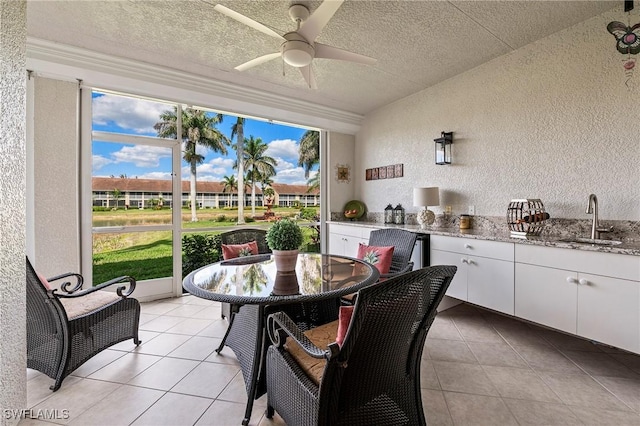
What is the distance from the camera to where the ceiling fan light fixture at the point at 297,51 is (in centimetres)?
218

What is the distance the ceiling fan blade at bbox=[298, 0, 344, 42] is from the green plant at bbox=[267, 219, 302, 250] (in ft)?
4.73

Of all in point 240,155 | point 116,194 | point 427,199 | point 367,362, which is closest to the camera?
point 367,362

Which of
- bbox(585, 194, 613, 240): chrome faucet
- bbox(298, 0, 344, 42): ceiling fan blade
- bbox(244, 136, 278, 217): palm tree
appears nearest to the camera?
bbox(298, 0, 344, 42): ceiling fan blade

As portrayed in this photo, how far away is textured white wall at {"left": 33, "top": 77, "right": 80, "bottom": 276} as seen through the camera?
2906 mm

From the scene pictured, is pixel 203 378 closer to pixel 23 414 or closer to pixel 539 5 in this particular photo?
pixel 23 414

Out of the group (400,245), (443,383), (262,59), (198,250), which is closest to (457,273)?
(400,245)

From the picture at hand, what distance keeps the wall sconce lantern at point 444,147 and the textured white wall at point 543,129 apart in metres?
0.07

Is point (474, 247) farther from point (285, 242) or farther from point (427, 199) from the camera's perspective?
point (285, 242)

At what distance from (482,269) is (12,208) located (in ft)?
11.3

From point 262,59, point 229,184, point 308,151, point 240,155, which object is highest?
point 262,59

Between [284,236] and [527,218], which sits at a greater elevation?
[527,218]

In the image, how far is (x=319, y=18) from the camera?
1.97 m

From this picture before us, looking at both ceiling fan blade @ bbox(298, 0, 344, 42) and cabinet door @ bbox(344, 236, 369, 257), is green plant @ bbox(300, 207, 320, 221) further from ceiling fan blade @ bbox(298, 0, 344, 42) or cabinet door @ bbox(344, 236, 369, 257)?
ceiling fan blade @ bbox(298, 0, 344, 42)

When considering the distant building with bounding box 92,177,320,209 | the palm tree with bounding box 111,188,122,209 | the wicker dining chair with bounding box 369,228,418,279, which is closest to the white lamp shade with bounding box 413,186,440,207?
the wicker dining chair with bounding box 369,228,418,279
